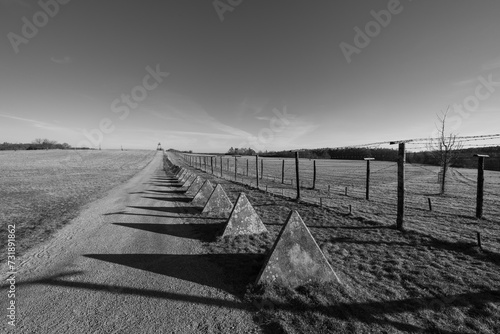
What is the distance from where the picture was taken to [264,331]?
3.15m

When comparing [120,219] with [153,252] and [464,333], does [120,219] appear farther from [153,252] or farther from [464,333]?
[464,333]

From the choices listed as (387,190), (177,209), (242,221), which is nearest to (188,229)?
(242,221)

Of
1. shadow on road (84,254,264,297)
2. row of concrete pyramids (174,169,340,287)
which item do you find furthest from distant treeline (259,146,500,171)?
row of concrete pyramids (174,169,340,287)

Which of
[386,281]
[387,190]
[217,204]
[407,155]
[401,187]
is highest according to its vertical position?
[407,155]

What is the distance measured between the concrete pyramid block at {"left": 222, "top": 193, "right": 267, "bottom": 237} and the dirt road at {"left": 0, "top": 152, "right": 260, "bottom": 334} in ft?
3.95

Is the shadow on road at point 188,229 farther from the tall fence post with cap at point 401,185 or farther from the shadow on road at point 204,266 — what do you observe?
the tall fence post with cap at point 401,185

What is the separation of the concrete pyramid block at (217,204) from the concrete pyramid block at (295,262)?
17.7 ft

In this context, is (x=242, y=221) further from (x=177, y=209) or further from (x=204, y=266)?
(x=177, y=209)

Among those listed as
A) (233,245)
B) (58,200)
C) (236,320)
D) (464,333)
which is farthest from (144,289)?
(58,200)

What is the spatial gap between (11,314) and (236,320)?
4071 mm

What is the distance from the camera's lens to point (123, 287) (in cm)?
424

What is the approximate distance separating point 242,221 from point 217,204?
3.00 m

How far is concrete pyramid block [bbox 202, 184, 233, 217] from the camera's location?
9445 mm

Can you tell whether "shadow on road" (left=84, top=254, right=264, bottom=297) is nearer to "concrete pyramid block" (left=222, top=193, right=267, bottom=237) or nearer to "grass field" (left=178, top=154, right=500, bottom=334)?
"grass field" (left=178, top=154, right=500, bottom=334)
